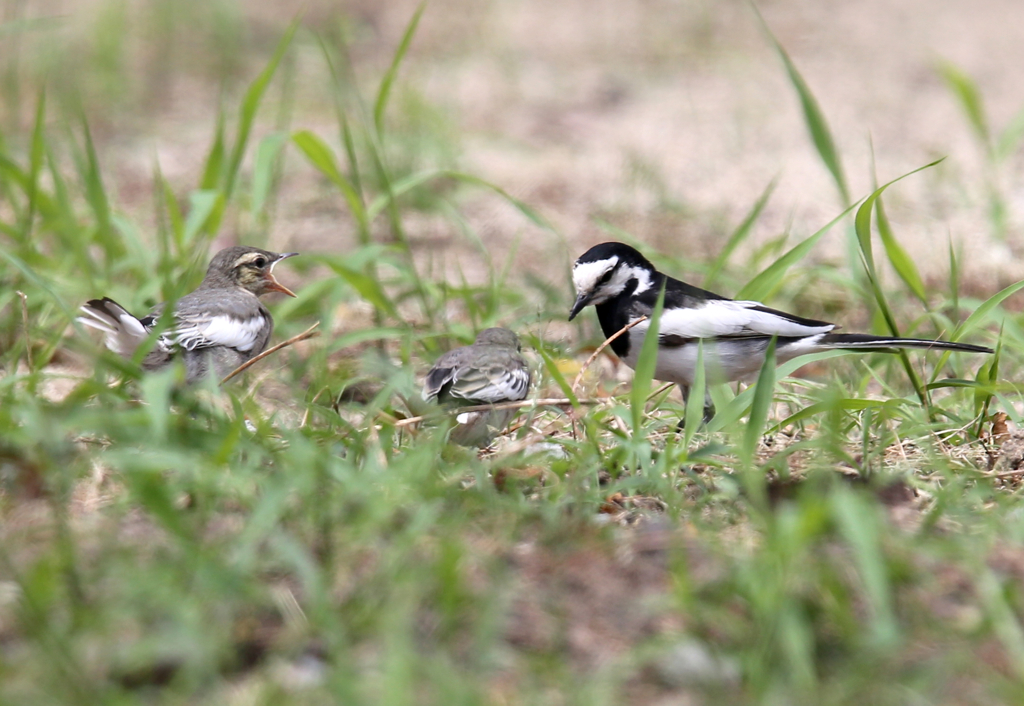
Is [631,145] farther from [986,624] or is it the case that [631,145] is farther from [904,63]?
[986,624]

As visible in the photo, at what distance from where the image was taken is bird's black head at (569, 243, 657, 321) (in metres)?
4.38

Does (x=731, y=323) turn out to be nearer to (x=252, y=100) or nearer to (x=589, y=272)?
(x=589, y=272)

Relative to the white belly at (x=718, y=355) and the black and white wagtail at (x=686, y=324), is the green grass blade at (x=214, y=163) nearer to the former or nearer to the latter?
the black and white wagtail at (x=686, y=324)

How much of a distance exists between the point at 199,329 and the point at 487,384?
119 cm

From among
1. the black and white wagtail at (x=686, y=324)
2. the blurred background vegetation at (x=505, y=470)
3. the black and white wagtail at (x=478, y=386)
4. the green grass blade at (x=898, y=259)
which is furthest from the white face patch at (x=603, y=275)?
the green grass blade at (x=898, y=259)

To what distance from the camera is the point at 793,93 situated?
9.46 meters

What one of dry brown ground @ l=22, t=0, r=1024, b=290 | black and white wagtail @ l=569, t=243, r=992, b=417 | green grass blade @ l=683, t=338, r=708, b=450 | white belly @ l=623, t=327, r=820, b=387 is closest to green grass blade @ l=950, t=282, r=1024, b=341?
black and white wagtail @ l=569, t=243, r=992, b=417

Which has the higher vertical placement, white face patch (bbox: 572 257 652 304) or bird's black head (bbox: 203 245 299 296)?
white face patch (bbox: 572 257 652 304)

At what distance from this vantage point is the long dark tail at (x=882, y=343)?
3842mm

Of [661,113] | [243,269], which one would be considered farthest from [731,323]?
[661,113]

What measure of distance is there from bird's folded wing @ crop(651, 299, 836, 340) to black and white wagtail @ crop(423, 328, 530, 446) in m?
0.64

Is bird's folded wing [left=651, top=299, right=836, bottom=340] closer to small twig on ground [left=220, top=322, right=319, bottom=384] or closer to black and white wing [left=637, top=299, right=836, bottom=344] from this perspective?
black and white wing [left=637, top=299, right=836, bottom=344]

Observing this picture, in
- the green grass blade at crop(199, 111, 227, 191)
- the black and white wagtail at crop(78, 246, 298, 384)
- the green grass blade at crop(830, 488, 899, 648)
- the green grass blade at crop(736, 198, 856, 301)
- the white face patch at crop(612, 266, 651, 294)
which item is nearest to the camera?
the green grass blade at crop(830, 488, 899, 648)

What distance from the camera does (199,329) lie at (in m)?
4.22
